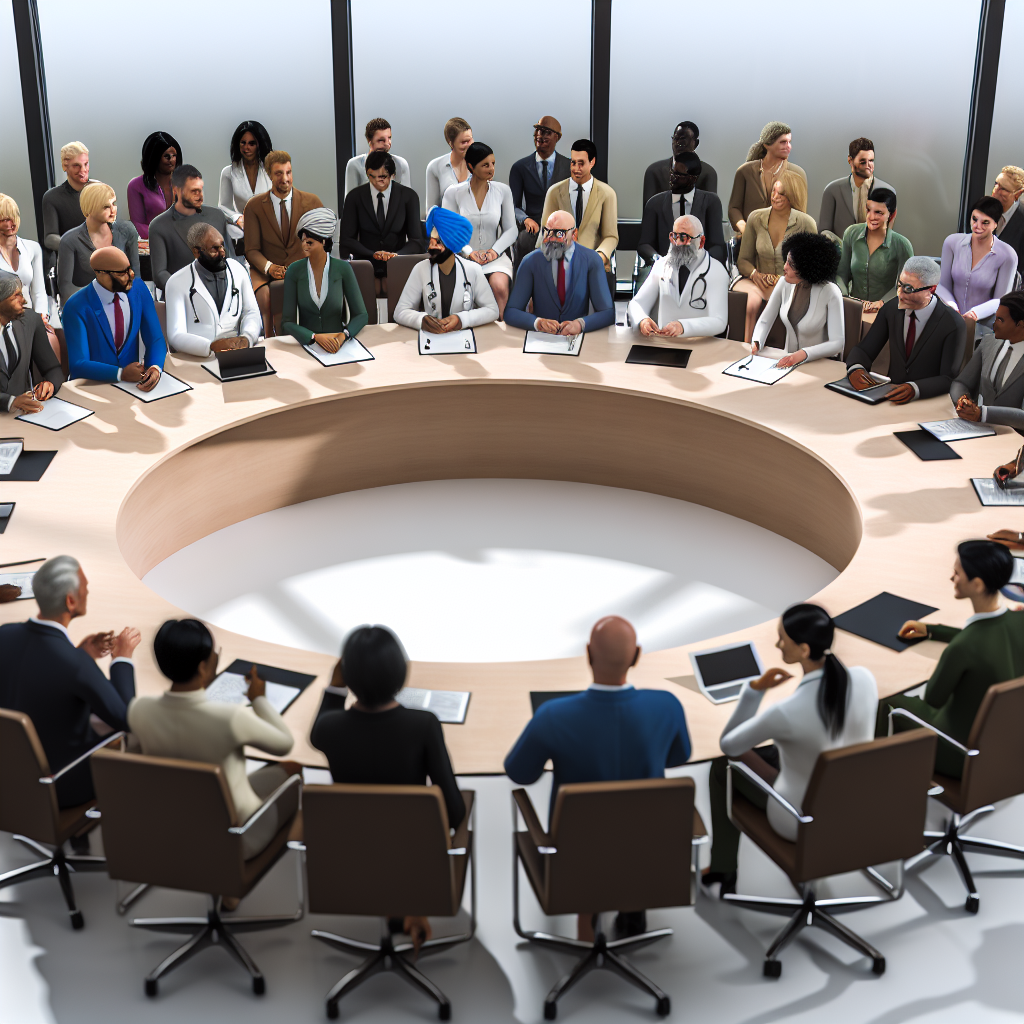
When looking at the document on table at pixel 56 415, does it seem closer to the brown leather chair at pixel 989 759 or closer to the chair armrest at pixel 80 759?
the chair armrest at pixel 80 759

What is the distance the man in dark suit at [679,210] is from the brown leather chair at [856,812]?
5.06 meters

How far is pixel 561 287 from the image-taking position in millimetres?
6508

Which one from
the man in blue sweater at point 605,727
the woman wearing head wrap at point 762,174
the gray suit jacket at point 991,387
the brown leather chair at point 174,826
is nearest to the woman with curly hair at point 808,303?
the gray suit jacket at point 991,387

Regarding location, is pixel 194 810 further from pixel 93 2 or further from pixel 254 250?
pixel 93 2

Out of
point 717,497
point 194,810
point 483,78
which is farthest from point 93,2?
point 194,810

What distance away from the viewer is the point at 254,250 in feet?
24.3

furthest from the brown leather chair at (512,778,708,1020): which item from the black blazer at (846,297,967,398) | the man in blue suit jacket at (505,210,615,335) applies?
the man in blue suit jacket at (505,210,615,335)

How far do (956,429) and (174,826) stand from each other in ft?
12.4

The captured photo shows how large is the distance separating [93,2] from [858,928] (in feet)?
29.5

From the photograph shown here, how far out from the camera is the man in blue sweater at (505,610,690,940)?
120 inches

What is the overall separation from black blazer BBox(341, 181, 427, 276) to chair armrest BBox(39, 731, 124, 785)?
4879mm

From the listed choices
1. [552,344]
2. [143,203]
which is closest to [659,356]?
[552,344]

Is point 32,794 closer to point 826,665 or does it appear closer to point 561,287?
point 826,665

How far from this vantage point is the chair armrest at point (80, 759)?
321 cm
